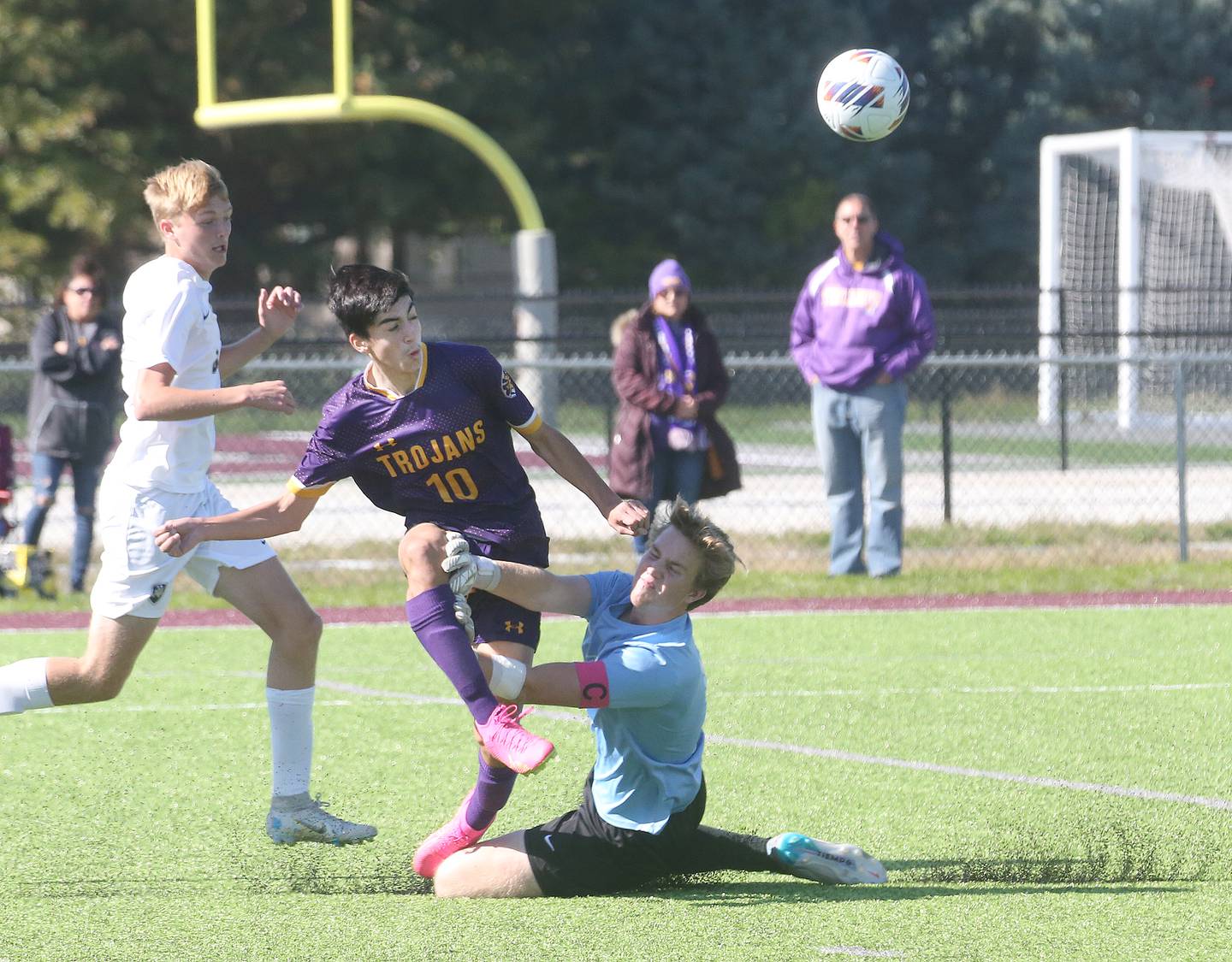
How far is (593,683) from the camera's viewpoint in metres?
4.63

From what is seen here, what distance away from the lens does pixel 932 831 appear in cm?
548

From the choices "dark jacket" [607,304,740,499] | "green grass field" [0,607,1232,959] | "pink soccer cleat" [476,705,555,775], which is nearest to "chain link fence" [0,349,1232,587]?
"dark jacket" [607,304,740,499]

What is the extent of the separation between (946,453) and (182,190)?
887 centimetres

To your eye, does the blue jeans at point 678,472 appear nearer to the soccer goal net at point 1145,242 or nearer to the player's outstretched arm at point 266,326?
the player's outstretched arm at point 266,326

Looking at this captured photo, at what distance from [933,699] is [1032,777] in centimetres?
152

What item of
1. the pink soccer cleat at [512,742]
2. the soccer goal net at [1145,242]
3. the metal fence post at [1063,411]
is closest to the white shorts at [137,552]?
the pink soccer cleat at [512,742]

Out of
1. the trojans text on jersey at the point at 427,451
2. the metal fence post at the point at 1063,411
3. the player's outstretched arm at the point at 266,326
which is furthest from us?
the metal fence post at the point at 1063,411

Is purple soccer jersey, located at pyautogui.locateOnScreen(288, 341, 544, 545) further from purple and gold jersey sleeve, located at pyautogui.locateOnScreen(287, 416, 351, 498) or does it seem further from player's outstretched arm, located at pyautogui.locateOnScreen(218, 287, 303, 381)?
player's outstretched arm, located at pyautogui.locateOnScreen(218, 287, 303, 381)

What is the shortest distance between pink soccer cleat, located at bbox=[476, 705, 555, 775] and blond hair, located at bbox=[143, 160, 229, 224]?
6.12 ft

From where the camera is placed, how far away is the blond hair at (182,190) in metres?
5.43

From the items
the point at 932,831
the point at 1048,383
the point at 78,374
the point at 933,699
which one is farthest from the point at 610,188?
the point at 932,831

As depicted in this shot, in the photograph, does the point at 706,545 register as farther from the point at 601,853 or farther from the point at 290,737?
the point at 290,737

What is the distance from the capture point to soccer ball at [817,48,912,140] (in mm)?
8203

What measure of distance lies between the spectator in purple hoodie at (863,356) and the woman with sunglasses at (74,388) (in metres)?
4.14
